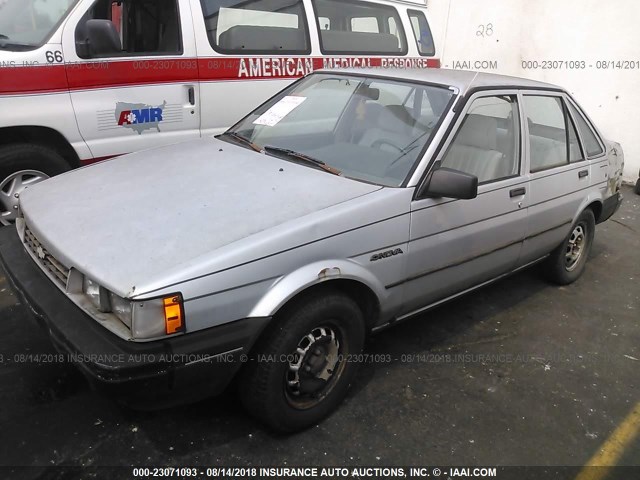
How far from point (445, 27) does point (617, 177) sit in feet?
19.1

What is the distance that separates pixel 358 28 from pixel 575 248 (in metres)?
3.35

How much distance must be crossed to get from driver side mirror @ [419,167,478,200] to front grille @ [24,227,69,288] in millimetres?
1692

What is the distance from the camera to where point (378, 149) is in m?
2.94

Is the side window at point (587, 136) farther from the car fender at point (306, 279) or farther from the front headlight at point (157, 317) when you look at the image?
the front headlight at point (157, 317)

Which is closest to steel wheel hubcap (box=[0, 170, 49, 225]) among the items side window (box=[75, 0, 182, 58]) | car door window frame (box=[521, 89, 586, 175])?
side window (box=[75, 0, 182, 58])

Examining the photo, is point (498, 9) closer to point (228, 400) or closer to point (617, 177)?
point (617, 177)

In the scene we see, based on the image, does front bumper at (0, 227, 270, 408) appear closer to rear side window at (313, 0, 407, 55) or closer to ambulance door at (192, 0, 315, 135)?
ambulance door at (192, 0, 315, 135)

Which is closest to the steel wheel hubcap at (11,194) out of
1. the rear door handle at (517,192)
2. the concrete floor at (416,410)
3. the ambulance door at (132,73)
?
the ambulance door at (132,73)

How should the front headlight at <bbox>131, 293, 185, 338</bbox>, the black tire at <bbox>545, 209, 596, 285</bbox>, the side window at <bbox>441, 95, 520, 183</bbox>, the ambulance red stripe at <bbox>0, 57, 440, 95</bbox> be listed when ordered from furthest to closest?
the black tire at <bbox>545, 209, 596, 285</bbox> → the ambulance red stripe at <bbox>0, 57, 440, 95</bbox> → the side window at <bbox>441, 95, 520, 183</bbox> → the front headlight at <bbox>131, 293, 185, 338</bbox>

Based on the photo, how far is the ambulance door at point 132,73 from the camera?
4051 millimetres

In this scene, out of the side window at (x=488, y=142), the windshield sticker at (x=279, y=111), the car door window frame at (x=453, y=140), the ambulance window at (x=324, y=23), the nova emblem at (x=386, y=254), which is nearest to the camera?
the nova emblem at (x=386, y=254)

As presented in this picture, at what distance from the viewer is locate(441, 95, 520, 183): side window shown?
9.86ft

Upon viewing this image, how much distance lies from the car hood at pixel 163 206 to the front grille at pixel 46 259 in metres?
0.06

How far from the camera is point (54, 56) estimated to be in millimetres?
3941
